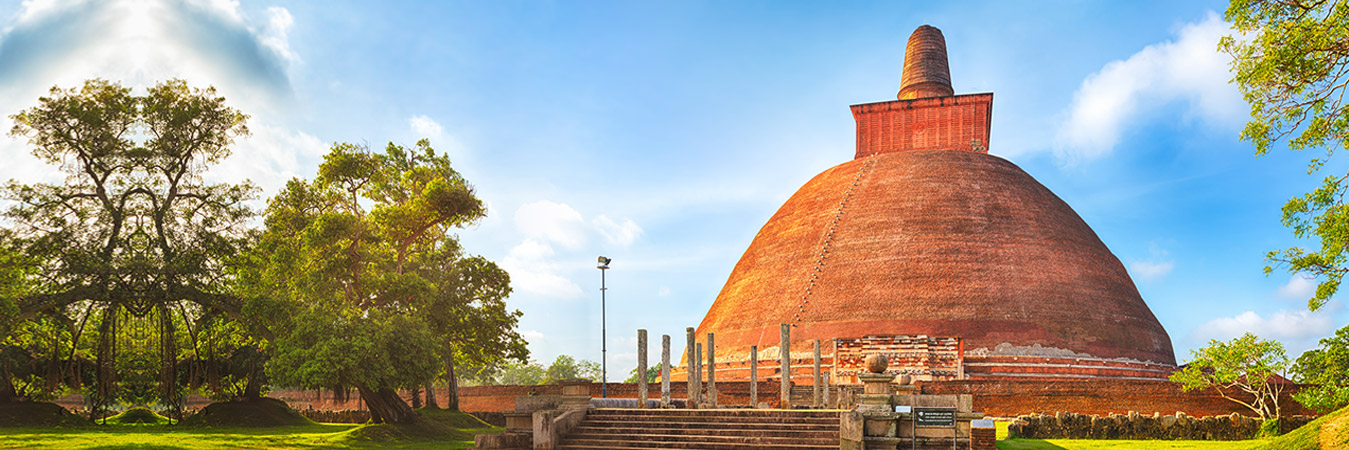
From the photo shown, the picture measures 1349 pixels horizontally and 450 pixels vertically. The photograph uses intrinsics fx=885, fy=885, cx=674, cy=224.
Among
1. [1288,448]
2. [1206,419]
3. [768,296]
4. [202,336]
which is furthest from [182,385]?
[1206,419]

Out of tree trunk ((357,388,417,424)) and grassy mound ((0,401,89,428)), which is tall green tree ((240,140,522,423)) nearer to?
tree trunk ((357,388,417,424))

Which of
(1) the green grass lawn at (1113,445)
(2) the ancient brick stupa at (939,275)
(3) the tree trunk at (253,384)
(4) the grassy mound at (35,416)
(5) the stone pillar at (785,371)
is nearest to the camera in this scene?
(1) the green grass lawn at (1113,445)

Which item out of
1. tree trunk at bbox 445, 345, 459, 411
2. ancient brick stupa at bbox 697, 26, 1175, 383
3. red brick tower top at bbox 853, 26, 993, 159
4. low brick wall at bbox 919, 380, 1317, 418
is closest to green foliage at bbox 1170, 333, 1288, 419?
low brick wall at bbox 919, 380, 1317, 418

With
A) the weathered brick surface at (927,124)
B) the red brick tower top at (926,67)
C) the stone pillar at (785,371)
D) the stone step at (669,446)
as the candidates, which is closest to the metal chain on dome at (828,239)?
the weathered brick surface at (927,124)

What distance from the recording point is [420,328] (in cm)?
2106

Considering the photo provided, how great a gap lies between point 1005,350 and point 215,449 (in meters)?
21.2

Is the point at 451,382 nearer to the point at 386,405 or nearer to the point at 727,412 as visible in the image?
the point at 386,405

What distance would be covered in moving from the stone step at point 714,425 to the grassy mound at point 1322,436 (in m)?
5.73

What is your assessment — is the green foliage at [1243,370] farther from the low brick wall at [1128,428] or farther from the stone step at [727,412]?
the stone step at [727,412]

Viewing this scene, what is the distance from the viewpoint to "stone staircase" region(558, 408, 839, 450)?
13.5 meters

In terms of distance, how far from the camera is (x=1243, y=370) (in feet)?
67.3

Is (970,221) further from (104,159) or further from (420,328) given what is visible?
(104,159)

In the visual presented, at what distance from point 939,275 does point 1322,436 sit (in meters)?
19.2

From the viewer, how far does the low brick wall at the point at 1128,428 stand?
61.7ft
